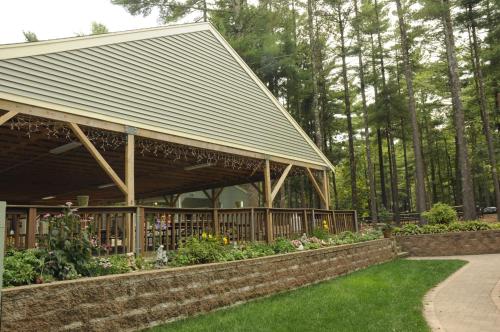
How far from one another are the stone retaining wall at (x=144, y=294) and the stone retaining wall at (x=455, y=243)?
8.26m

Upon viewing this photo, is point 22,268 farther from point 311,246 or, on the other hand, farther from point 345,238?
point 345,238

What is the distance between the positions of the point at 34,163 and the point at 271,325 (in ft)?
31.8

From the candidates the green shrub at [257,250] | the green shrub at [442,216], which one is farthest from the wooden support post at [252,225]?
the green shrub at [442,216]

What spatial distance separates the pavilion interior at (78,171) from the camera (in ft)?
32.7

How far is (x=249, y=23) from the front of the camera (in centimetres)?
2375

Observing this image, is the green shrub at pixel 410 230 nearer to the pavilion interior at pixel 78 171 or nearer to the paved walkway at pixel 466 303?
the pavilion interior at pixel 78 171

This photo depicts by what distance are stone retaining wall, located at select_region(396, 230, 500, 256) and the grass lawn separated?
6408 millimetres

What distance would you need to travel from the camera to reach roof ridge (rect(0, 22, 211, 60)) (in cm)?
729

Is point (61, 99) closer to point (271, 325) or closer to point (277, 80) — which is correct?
point (271, 325)

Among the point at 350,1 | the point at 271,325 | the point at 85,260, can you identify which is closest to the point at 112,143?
the point at 85,260

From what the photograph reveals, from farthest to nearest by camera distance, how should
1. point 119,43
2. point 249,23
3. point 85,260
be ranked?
1. point 249,23
2. point 119,43
3. point 85,260

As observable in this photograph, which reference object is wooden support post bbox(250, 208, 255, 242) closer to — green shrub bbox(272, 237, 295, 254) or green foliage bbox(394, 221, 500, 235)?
green shrub bbox(272, 237, 295, 254)

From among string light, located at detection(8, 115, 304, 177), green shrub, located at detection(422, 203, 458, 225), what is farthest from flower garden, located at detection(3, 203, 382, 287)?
green shrub, located at detection(422, 203, 458, 225)

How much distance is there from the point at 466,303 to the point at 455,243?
9.05m
